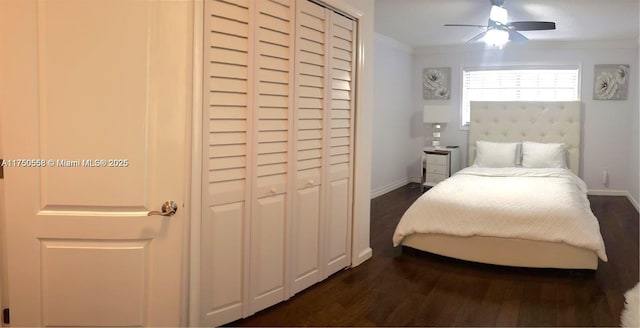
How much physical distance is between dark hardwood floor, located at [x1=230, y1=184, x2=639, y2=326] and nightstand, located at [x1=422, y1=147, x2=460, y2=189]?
112 inches

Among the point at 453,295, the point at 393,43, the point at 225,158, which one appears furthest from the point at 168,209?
the point at 393,43

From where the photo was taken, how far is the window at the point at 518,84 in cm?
663

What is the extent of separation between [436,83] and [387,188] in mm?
1896

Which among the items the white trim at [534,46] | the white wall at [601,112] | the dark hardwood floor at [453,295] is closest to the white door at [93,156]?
the dark hardwood floor at [453,295]

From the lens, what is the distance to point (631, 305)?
2809mm

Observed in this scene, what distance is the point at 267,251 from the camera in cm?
266

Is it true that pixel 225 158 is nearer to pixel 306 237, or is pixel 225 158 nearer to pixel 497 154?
pixel 306 237

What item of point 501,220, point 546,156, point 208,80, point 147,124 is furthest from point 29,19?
point 546,156

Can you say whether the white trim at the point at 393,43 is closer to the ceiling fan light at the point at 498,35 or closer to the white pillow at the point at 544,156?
the ceiling fan light at the point at 498,35

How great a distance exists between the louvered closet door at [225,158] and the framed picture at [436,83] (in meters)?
5.43

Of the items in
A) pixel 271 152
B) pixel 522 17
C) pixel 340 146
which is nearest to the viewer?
pixel 271 152

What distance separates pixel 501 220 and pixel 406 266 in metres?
0.78

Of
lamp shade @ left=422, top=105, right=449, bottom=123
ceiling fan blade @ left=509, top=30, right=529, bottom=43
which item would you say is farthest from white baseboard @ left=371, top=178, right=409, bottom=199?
ceiling fan blade @ left=509, top=30, right=529, bottom=43

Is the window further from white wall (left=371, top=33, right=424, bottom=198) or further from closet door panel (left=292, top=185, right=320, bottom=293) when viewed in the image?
closet door panel (left=292, top=185, right=320, bottom=293)
